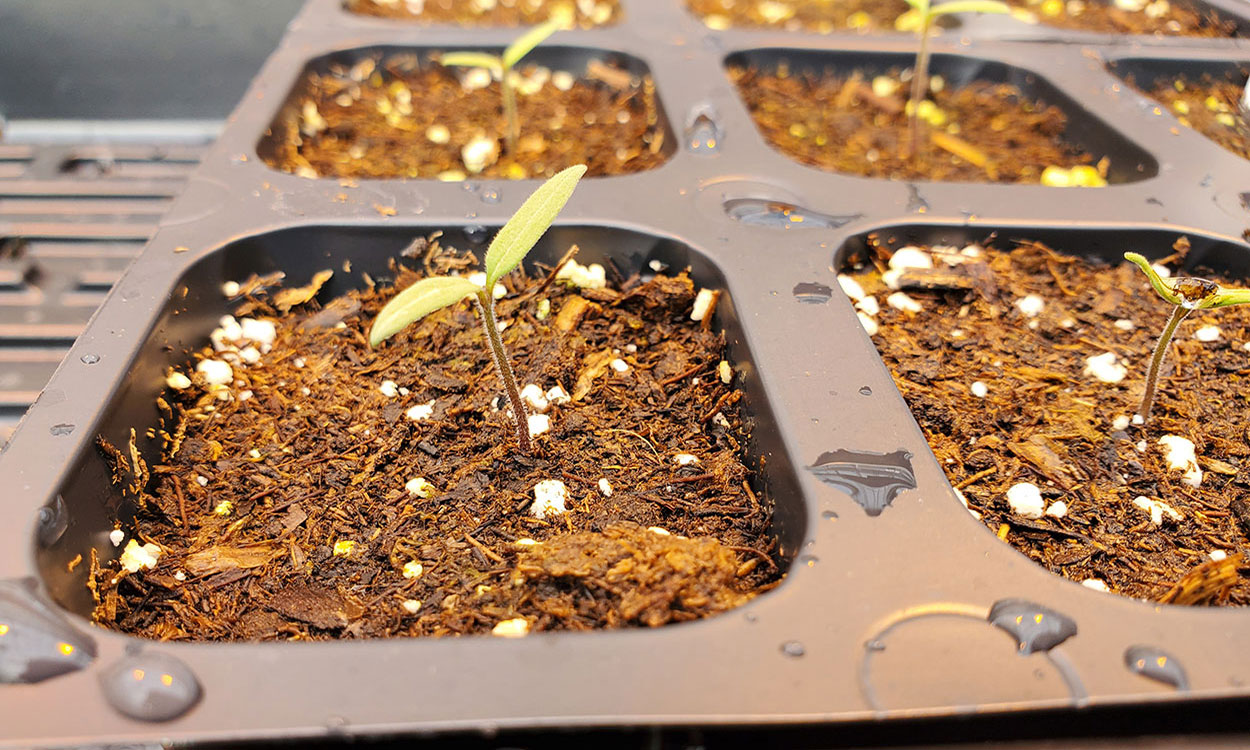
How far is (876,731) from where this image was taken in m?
0.47

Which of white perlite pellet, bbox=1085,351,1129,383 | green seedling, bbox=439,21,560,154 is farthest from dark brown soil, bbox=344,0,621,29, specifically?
white perlite pellet, bbox=1085,351,1129,383

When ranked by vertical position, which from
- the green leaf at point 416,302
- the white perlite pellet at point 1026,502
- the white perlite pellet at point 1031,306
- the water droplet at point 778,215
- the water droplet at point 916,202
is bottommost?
the white perlite pellet at point 1026,502

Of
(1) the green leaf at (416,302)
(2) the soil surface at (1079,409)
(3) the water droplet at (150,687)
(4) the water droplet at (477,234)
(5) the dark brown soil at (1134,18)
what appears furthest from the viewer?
(5) the dark brown soil at (1134,18)

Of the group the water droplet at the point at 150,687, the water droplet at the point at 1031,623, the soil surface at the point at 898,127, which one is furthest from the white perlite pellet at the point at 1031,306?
the water droplet at the point at 150,687

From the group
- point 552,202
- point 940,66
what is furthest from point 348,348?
point 940,66

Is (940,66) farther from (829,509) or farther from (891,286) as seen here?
(829,509)

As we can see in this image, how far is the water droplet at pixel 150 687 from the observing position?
45 cm

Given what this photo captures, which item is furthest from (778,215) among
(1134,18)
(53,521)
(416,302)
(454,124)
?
(1134,18)

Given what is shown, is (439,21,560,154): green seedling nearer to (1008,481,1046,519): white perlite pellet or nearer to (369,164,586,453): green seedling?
(369,164,586,453): green seedling

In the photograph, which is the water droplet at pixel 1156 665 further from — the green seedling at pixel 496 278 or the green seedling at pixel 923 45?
the green seedling at pixel 923 45

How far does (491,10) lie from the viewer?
175 cm

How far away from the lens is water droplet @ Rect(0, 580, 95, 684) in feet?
1.56

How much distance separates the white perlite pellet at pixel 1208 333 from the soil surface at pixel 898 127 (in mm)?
398

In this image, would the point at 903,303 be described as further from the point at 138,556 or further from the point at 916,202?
the point at 138,556
